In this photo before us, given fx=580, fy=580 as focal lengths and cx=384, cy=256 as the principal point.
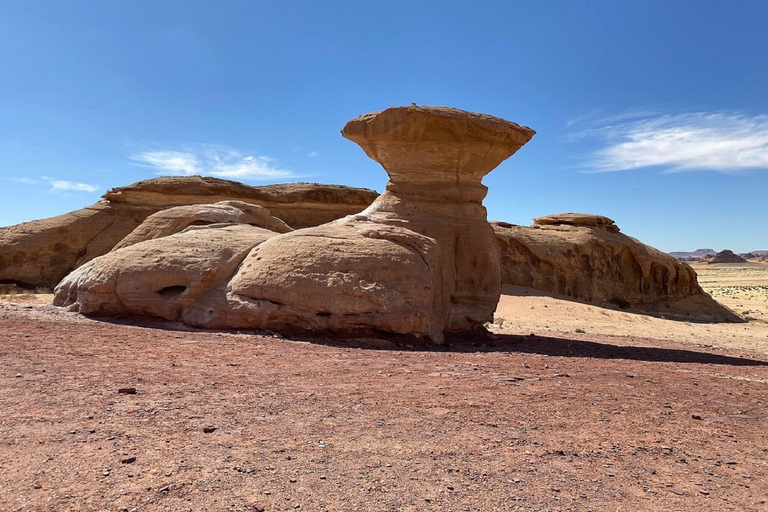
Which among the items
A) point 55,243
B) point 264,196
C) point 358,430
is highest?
point 264,196

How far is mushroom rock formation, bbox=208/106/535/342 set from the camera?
8117 mm

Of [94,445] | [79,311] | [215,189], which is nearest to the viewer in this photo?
[94,445]

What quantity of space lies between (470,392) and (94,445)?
9.82 ft

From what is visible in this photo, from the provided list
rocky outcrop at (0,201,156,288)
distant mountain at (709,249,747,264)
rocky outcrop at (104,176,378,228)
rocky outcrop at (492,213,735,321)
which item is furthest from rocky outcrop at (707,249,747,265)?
rocky outcrop at (0,201,156,288)

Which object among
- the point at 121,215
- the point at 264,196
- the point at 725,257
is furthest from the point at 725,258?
the point at 121,215

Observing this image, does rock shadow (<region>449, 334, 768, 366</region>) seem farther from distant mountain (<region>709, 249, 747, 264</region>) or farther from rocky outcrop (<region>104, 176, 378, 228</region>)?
distant mountain (<region>709, 249, 747, 264</region>)

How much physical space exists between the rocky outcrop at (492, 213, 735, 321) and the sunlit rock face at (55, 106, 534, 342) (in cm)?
1183

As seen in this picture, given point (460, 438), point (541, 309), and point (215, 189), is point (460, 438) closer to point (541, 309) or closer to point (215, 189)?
point (541, 309)

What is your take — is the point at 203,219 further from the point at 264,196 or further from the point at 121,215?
the point at 264,196

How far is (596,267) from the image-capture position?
875 inches

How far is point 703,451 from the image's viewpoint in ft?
12.4

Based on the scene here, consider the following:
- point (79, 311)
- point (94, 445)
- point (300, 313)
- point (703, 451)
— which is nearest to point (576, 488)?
point (703, 451)

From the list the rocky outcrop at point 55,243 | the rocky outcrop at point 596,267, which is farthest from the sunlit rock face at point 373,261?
the rocky outcrop at point 596,267

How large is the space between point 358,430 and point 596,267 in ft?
66.1
